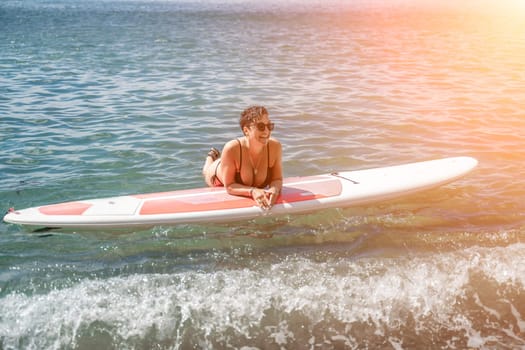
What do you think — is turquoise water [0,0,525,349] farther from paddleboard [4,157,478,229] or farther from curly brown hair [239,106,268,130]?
curly brown hair [239,106,268,130]

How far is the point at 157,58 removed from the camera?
18.3 metres

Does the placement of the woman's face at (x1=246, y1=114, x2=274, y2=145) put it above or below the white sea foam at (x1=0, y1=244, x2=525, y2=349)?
above

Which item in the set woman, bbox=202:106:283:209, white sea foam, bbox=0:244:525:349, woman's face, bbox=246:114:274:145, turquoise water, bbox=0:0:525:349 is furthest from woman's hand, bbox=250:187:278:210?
white sea foam, bbox=0:244:525:349

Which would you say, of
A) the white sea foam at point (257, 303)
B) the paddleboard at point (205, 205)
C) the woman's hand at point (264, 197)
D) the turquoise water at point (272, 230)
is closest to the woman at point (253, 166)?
the woman's hand at point (264, 197)

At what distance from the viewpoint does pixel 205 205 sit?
18.6 ft

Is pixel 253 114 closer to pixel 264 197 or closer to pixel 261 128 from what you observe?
pixel 261 128

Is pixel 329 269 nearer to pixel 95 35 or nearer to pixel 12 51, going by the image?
pixel 12 51

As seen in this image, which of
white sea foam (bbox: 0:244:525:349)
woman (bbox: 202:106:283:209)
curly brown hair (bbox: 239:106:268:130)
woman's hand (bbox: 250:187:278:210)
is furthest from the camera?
woman's hand (bbox: 250:187:278:210)

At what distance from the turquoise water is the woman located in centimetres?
45

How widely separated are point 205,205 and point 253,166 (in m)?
0.67

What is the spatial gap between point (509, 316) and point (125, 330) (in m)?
3.06

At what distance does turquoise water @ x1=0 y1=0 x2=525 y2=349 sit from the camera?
4.16m

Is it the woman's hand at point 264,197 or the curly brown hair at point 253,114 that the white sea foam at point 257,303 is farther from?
the curly brown hair at point 253,114

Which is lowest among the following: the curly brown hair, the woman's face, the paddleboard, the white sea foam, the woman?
the white sea foam
